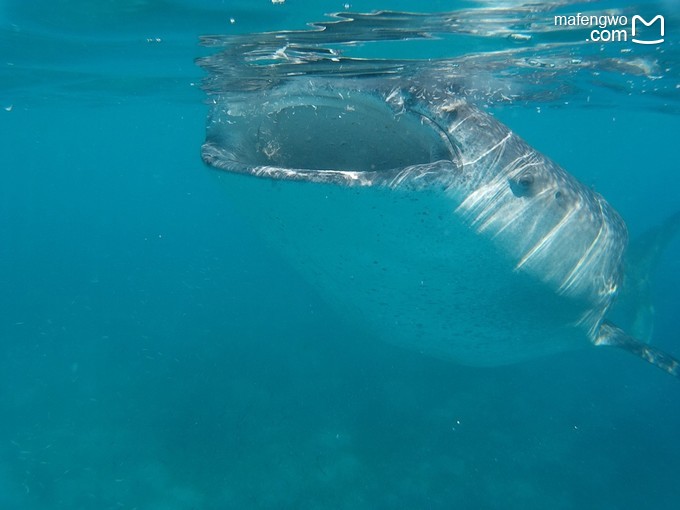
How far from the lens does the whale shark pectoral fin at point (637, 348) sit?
5.15 metres

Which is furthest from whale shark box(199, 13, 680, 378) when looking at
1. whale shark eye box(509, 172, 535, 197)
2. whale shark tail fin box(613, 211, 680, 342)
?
whale shark tail fin box(613, 211, 680, 342)

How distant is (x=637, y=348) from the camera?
208 inches

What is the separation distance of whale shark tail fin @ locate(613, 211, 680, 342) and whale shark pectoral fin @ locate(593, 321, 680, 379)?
1.77 m

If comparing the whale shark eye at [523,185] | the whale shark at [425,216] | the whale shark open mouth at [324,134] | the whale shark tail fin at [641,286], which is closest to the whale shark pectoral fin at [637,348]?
the whale shark at [425,216]

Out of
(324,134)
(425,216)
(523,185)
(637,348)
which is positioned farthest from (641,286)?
(425,216)

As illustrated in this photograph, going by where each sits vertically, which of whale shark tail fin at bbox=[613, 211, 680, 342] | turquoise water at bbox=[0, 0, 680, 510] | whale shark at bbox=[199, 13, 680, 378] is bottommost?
turquoise water at bbox=[0, 0, 680, 510]

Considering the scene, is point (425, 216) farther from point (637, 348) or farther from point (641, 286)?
point (641, 286)

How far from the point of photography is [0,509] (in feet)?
21.7

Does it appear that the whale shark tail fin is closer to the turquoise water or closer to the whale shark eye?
the turquoise water

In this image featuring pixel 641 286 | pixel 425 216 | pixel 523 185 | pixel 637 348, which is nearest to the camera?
pixel 425 216

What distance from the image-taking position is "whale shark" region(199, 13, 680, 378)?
3.09 m

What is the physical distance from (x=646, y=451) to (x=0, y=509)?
9.46m

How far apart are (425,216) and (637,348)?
369cm

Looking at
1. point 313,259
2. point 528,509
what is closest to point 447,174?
point 313,259
